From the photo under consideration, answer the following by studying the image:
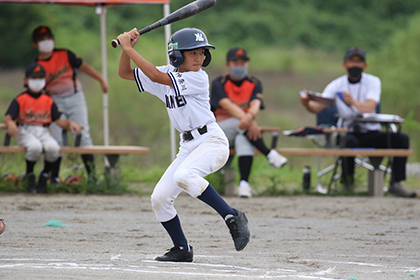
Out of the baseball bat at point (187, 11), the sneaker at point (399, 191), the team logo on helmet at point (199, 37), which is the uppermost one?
the baseball bat at point (187, 11)

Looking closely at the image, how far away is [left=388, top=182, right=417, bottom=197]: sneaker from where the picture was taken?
10.0 m

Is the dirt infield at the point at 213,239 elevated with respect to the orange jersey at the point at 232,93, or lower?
lower

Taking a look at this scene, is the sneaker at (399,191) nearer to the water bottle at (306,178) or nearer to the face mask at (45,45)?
the water bottle at (306,178)

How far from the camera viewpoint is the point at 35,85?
30.8 ft

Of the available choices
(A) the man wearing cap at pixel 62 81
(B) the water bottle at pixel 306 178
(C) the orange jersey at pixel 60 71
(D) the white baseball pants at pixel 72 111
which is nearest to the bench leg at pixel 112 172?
(A) the man wearing cap at pixel 62 81

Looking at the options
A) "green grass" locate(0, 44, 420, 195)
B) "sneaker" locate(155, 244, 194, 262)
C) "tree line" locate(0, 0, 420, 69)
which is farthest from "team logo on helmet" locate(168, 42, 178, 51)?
"tree line" locate(0, 0, 420, 69)

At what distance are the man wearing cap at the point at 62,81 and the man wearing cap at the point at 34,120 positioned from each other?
0.43 meters

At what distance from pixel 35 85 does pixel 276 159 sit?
9.97 ft

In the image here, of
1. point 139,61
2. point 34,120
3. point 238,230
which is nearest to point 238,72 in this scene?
point 34,120

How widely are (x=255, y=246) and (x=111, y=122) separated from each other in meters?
12.8

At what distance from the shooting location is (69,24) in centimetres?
2523

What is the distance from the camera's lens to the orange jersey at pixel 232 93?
9.67 m

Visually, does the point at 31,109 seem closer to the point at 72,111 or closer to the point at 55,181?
the point at 72,111

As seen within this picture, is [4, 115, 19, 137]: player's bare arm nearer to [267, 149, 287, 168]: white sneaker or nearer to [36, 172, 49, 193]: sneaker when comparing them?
[36, 172, 49, 193]: sneaker
